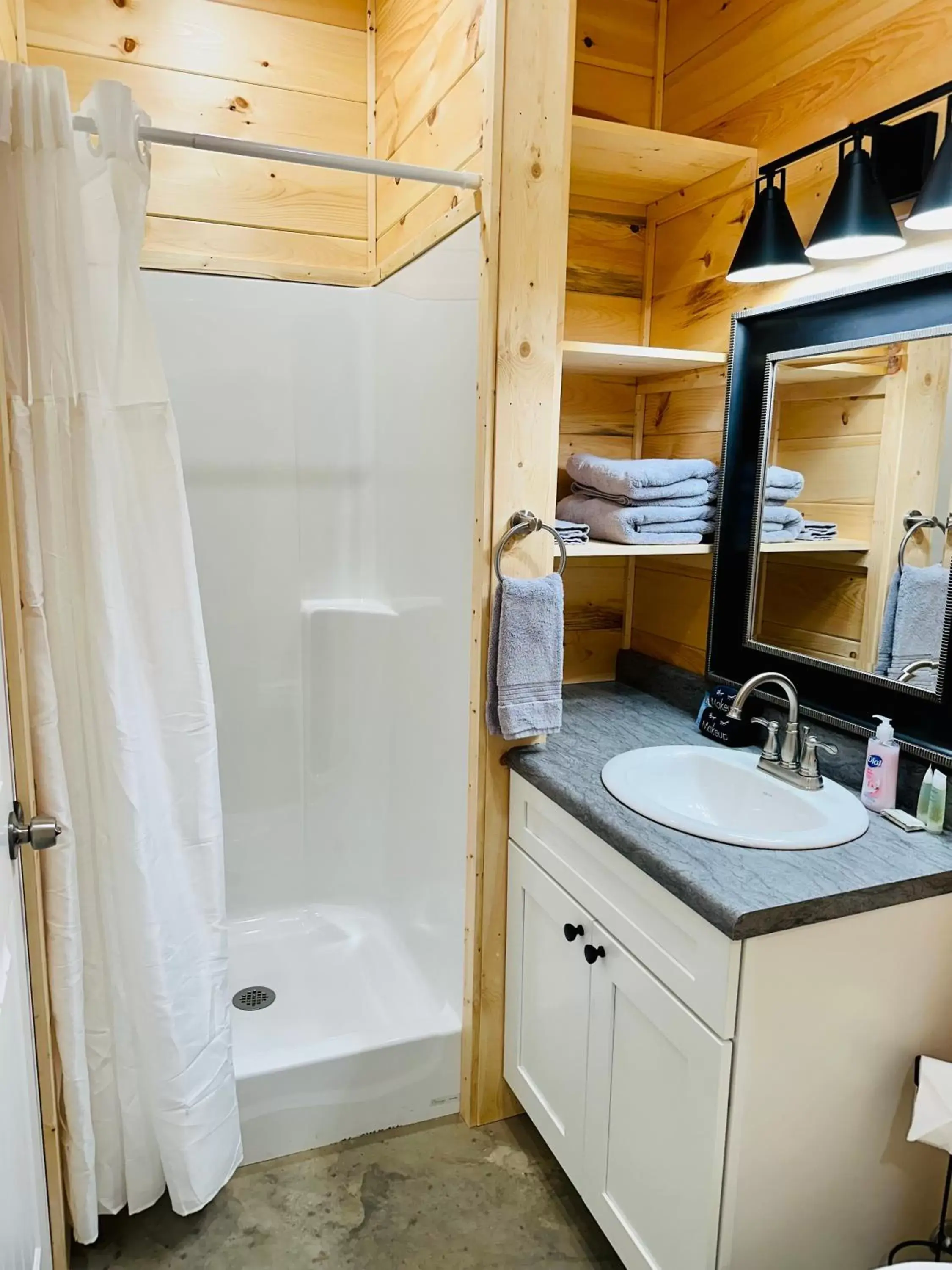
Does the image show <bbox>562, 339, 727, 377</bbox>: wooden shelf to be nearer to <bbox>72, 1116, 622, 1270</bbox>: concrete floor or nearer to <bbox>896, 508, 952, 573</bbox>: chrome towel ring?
<bbox>896, 508, 952, 573</bbox>: chrome towel ring

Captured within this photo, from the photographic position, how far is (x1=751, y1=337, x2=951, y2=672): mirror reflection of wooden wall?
58.3 inches

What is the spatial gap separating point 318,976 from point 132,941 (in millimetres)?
882

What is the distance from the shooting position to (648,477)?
6.23ft

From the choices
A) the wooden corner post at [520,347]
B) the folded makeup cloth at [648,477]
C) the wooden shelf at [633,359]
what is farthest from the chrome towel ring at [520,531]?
the wooden shelf at [633,359]

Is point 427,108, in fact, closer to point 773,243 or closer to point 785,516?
point 773,243

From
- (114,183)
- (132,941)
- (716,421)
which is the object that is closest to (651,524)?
(716,421)

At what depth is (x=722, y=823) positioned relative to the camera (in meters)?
1.62

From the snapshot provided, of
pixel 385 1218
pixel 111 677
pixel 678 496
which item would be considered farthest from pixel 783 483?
pixel 385 1218

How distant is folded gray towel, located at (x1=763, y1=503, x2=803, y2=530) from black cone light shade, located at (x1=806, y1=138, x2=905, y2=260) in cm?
48

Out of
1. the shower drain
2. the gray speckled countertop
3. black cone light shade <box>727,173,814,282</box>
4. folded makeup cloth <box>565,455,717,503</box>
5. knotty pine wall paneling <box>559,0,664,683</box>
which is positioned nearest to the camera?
the gray speckled countertop

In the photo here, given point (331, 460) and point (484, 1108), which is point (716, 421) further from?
point (484, 1108)

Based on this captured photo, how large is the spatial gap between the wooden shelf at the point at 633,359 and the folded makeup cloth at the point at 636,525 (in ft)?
0.99

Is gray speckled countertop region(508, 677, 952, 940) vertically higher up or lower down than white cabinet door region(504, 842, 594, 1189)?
higher up

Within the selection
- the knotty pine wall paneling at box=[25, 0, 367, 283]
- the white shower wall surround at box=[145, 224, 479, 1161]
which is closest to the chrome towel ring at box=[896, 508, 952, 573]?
the white shower wall surround at box=[145, 224, 479, 1161]
